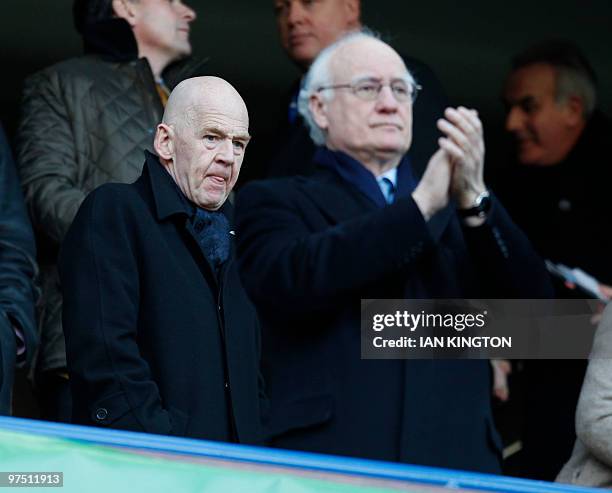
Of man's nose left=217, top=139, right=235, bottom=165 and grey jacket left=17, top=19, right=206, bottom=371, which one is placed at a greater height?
man's nose left=217, top=139, right=235, bottom=165

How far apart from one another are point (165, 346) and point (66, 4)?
9.73ft

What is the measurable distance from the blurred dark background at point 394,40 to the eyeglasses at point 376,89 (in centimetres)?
94

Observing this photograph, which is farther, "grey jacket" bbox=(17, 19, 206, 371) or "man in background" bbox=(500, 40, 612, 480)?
"man in background" bbox=(500, 40, 612, 480)

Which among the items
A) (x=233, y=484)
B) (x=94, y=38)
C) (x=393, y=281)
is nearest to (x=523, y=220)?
(x=393, y=281)

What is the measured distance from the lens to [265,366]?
4.38 m

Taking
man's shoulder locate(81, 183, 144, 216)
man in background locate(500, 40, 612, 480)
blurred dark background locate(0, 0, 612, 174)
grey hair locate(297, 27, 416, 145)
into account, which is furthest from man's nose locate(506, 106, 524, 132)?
man's shoulder locate(81, 183, 144, 216)

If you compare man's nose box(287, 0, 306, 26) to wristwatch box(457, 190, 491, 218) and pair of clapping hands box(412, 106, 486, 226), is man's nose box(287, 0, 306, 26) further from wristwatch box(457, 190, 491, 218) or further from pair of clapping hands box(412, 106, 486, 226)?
wristwatch box(457, 190, 491, 218)

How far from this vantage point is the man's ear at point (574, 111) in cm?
561

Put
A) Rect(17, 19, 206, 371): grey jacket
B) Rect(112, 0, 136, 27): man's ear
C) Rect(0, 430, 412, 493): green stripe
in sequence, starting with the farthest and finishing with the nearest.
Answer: Rect(112, 0, 136, 27): man's ear, Rect(17, 19, 206, 371): grey jacket, Rect(0, 430, 412, 493): green stripe

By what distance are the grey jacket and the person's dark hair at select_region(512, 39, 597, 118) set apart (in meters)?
1.75

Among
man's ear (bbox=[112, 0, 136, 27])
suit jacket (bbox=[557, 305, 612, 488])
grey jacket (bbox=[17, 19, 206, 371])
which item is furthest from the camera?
man's ear (bbox=[112, 0, 136, 27])

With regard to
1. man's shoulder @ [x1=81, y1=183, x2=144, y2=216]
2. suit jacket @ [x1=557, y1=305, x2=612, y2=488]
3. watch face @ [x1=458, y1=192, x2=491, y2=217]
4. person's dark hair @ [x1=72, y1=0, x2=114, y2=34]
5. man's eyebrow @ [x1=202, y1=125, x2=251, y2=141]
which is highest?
man's eyebrow @ [x1=202, y1=125, x2=251, y2=141]

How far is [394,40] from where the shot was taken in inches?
259

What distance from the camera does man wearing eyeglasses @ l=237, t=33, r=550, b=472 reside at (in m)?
4.25
